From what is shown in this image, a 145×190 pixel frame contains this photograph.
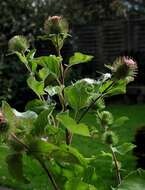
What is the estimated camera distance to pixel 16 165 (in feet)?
4.07

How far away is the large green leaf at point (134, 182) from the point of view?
44.2 inches

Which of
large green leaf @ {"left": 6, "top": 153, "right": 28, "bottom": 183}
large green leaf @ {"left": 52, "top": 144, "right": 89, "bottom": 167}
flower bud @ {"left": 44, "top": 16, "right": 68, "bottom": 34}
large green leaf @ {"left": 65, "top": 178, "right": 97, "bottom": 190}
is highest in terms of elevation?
flower bud @ {"left": 44, "top": 16, "right": 68, "bottom": 34}

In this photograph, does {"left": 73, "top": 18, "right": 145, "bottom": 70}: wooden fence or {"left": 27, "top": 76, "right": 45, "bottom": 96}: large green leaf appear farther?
{"left": 73, "top": 18, "right": 145, "bottom": 70}: wooden fence

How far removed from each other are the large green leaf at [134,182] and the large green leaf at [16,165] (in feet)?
0.75

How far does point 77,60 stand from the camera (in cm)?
163

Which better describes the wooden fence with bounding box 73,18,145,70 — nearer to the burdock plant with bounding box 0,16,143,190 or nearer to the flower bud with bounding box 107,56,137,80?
the burdock plant with bounding box 0,16,143,190

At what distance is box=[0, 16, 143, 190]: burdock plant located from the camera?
1.19m

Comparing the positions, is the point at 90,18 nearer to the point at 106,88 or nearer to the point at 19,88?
the point at 19,88

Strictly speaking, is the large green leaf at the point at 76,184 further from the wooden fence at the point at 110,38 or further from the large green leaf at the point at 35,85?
the wooden fence at the point at 110,38

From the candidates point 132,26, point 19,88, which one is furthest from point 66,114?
point 132,26

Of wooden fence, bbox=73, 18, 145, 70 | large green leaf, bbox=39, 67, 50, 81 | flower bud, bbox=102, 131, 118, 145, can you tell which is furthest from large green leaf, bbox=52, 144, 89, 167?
wooden fence, bbox=73, 18, 145, 70

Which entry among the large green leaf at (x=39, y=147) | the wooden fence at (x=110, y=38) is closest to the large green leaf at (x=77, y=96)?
the large green leaf at (x=39, y=147)

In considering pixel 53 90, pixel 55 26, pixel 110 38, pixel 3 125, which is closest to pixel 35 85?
pixel 53 90

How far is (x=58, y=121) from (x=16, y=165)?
0.18 metres
